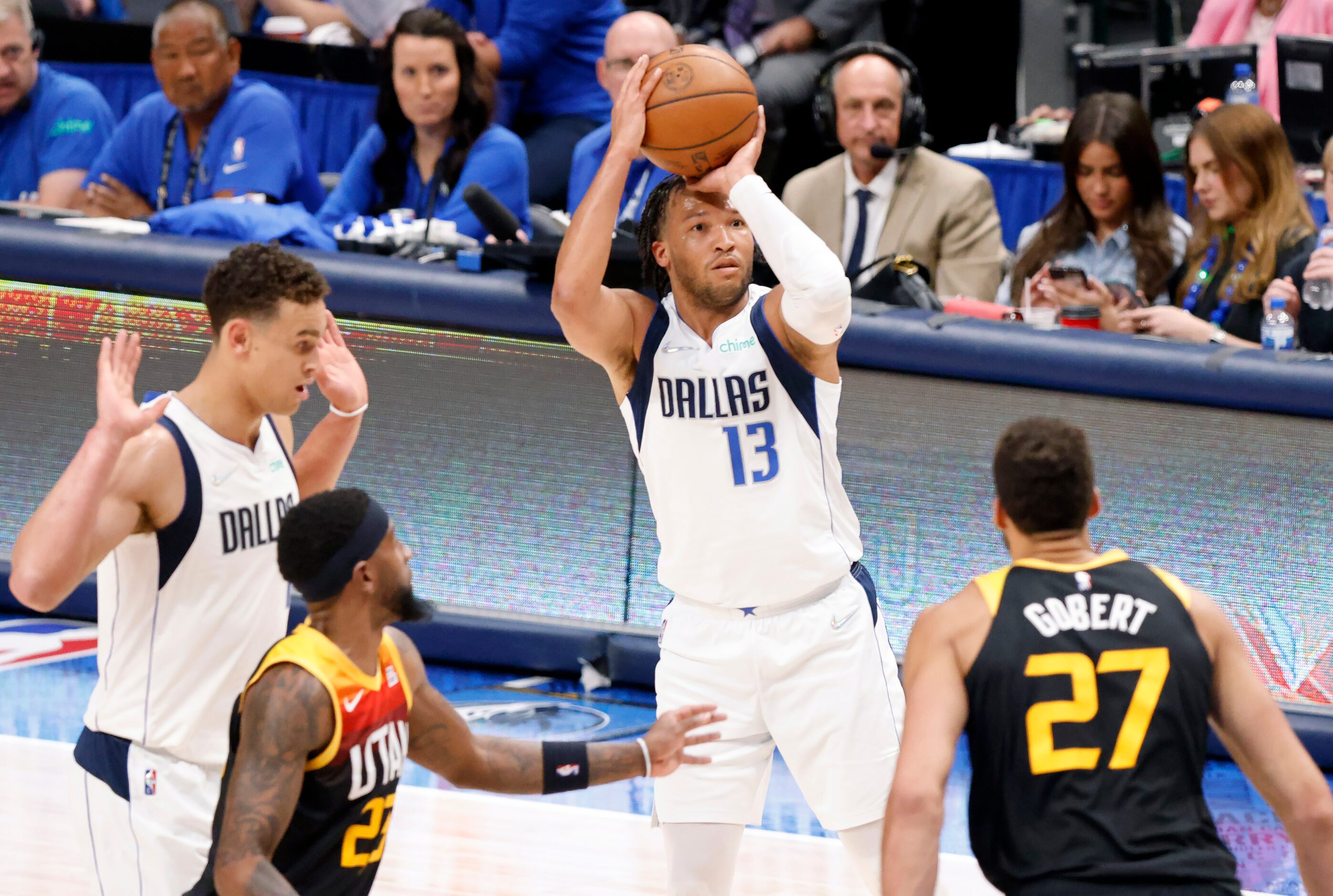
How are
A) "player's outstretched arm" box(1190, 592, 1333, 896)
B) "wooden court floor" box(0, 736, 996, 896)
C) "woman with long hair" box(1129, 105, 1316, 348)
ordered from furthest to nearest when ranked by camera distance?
"woman with long hair" box(1129, 105, 1316, 348) → "wooden court floor" box(0, 736, 996, 896) → "player's outstretched arm" box(1190, 592, 1333, 896)

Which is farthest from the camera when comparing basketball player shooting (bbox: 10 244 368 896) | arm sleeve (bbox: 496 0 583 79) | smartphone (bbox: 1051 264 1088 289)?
arm sleeve (bbox: 496 0 583 79)

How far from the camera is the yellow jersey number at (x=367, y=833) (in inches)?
120

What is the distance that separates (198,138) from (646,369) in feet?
13.1

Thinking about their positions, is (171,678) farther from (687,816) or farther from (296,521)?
(687,816)

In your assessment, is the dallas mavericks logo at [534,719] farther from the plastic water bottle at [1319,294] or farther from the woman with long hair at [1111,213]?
the plastic water bottle at [1319,294]

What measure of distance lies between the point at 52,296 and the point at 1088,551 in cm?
466

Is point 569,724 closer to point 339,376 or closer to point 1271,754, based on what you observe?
point 339,376

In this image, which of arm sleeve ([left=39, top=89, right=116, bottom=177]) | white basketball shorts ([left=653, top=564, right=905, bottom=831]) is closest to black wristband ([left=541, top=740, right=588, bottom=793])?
white basketball shorts ([left=653, top=564, right=905, bottom=831])

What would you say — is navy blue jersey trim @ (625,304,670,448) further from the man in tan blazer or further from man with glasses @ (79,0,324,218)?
man with glasses @ (79,0,324,218)

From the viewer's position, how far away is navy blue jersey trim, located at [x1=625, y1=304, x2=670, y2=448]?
3986 millimetres

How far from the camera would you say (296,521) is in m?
3.02

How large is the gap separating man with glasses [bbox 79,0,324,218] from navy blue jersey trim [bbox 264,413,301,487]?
10.4ft

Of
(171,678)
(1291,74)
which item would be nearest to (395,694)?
(171,678)

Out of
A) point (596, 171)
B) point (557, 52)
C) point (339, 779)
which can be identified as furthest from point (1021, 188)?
point (339, 779)
